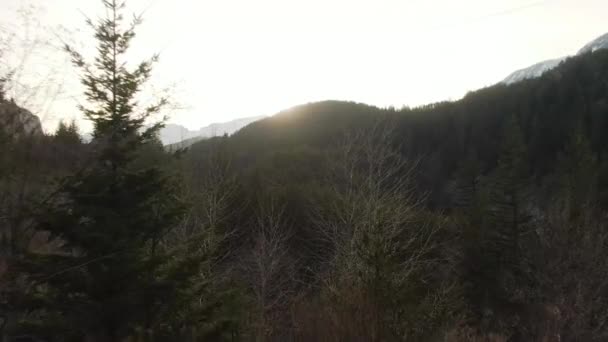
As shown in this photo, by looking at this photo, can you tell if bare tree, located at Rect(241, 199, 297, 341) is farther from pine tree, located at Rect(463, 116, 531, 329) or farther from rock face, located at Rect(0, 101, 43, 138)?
pine tree, located at Rect(463, 116, 531, 329)

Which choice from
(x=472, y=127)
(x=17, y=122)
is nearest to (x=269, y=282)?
(x=17, y=122)

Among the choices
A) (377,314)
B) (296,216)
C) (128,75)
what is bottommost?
(296,216)

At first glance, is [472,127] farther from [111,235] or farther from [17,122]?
[17,122]

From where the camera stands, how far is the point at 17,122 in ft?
11.3

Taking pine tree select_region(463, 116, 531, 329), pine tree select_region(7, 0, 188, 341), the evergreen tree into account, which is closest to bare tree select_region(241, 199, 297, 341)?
pine tree select_region(7, 0, 188, 341)

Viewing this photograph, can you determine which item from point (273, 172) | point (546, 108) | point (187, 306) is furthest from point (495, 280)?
point (546, 108)

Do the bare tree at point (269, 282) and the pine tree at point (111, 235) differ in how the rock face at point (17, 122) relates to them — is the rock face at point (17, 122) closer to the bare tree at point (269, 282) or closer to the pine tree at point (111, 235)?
the pine tree at point (111, 235)

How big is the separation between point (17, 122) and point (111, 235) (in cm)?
219

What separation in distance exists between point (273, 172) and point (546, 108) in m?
61.1

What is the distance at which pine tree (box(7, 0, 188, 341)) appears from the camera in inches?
199

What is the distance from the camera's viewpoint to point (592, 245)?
14406 millimetres

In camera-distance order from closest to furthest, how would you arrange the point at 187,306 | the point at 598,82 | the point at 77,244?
the point at 77,244
the point at 187,306
the point at 598,82

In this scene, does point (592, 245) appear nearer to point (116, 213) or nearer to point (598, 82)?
point (116, 213)

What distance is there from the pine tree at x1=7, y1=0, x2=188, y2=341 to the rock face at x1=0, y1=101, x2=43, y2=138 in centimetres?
113
